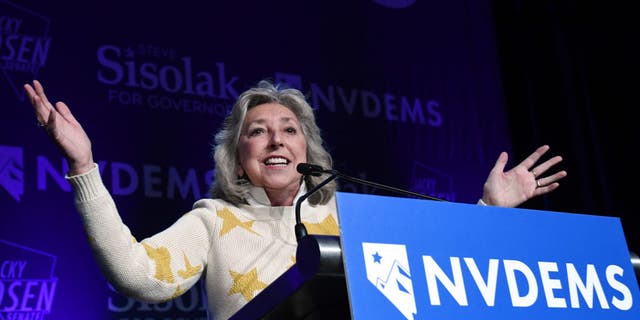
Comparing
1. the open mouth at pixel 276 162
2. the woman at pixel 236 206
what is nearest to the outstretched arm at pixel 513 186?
the woman at pixel 236 206

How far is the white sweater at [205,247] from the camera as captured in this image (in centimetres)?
146

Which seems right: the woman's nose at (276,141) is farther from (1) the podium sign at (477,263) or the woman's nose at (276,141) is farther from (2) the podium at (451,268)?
(1) the podium sign at (477,263)

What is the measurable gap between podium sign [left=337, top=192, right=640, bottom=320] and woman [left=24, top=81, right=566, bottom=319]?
0.58m

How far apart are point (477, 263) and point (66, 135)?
0.73 m

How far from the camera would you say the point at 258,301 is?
1210 millimetres

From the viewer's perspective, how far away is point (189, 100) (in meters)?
3.41

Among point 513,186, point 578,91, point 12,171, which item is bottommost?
point 513,186

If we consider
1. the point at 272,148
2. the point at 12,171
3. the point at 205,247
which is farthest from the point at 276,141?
the point at 12,171

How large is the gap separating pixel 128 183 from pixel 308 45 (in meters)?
1.10

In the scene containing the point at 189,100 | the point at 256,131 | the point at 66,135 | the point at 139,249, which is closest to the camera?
the point at 66,135

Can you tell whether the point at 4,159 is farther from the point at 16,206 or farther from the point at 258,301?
the point at 258,301

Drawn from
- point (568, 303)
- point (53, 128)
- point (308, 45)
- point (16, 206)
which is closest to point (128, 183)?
point (16, 206)

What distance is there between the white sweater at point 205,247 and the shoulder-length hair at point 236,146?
0.04 meters

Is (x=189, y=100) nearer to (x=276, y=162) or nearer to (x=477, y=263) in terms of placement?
(x=276, y=162)
